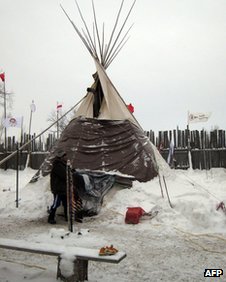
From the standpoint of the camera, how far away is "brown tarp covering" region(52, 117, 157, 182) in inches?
266

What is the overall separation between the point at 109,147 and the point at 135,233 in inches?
115

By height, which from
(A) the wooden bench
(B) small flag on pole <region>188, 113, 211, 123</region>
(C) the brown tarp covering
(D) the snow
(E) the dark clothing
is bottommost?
(D) the snow

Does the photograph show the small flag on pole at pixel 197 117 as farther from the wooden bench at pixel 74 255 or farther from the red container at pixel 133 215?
the wooden bench at pixel 74 255

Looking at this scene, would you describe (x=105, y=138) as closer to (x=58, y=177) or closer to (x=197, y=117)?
(x=58, y=177)

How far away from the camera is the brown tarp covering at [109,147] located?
6750mm

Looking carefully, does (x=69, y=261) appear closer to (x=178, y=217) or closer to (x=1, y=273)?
(x=1, y=273)

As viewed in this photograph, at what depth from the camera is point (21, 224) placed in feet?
17.5

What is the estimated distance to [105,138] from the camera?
7254 millimetres

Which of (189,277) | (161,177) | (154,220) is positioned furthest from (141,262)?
(161,177)

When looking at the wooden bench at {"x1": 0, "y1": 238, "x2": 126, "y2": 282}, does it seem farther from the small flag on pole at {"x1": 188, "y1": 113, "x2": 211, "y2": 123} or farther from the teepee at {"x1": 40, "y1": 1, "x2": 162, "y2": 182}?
the small flag on pole at {"x1": 188, "y1": 113, "x2": 211, "y2": 123}

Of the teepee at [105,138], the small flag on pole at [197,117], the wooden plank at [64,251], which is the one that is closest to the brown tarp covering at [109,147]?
the teepee at [105,138]

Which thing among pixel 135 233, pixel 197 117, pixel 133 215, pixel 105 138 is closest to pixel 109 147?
pixel 105 138

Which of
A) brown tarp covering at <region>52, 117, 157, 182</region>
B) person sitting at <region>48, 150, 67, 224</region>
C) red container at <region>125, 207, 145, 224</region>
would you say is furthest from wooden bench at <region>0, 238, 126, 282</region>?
brown tarp covering at <region>52, 117, 157, 182</region>

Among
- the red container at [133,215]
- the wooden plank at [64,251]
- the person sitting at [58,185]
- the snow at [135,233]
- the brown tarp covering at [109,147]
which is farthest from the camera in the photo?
the brown tarp covering at [109,147]
